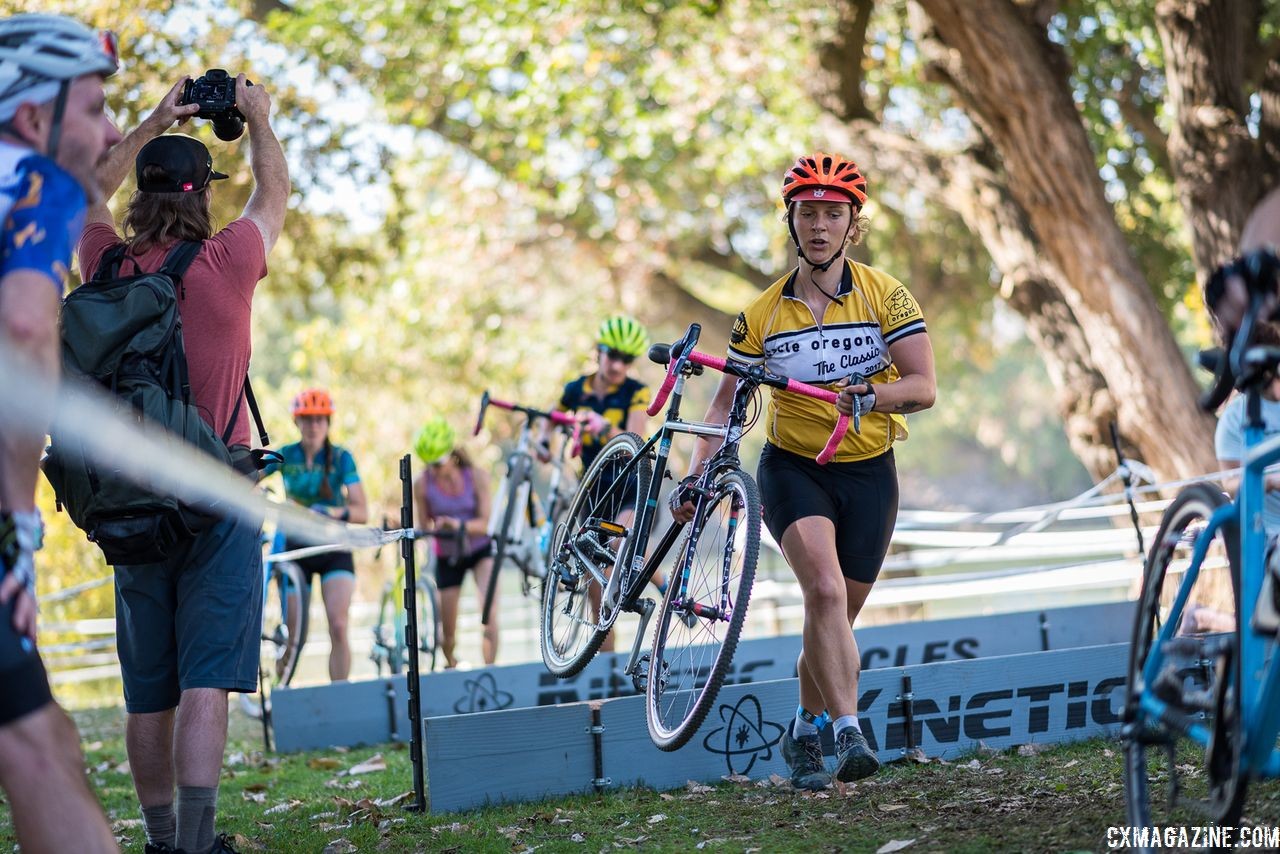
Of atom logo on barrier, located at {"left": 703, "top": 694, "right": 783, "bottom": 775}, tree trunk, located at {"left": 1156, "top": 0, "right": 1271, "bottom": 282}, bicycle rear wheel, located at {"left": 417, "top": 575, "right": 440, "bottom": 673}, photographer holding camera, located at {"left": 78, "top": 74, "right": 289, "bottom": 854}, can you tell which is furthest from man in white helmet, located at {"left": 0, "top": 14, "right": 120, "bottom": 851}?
tree trunk, located at {"left": 1156, "top": 0, "right": 1271, "bottom": 282}

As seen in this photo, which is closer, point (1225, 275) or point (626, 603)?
point (1225, 275)

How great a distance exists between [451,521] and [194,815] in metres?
6.23

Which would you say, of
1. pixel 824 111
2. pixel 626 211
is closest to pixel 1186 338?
pixel 626 211

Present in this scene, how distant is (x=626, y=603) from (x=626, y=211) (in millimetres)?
14289

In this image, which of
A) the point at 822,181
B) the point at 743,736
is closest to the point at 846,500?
the point at 822,181

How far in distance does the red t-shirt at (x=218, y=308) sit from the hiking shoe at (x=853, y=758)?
237cm

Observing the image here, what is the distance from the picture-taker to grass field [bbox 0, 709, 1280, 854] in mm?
4637

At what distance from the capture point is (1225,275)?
137 inches

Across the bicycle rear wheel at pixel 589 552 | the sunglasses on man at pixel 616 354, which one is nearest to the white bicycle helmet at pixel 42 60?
the bicycle rear wheel at pixel 589 552

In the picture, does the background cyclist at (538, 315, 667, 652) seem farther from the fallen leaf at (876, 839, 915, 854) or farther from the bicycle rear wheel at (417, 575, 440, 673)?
the fallen leaf at (876, 839, 915, 854)

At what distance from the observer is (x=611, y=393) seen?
970 cm

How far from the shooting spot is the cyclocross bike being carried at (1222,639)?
10.8 ft

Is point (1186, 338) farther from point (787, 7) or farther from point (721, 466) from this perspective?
point (721, 466)

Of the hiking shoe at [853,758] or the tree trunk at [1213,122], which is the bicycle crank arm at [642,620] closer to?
the hiking shoe at [853,758]
